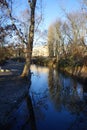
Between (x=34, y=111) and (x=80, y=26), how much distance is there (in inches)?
1560

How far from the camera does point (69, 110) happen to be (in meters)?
16.1

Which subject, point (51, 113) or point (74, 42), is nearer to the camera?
point (51, 113)

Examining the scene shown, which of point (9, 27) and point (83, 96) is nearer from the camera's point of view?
point (9, 27)

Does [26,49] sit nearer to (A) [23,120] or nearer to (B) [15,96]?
(B) [15,96]

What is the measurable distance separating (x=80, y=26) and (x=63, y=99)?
35441 mm

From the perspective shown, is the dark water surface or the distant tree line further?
the distant tree line

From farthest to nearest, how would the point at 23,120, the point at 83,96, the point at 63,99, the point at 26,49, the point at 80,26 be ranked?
the point at 80,26
the point at 26,49
the point at 83,96
the point at 63,99
the point at 23,120

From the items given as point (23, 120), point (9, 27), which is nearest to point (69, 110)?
point (23, 120)

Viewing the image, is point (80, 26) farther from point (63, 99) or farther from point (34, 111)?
point (34, 111)

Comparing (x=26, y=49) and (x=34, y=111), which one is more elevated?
(x=26, y=49)

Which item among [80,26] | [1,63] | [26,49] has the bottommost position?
[1,63]

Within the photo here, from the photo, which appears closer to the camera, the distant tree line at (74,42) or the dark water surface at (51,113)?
the dark water surface at (51,113)

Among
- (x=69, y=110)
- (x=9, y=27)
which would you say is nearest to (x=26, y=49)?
(x=69, y=110)

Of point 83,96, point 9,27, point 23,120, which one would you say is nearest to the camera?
point 9,27
